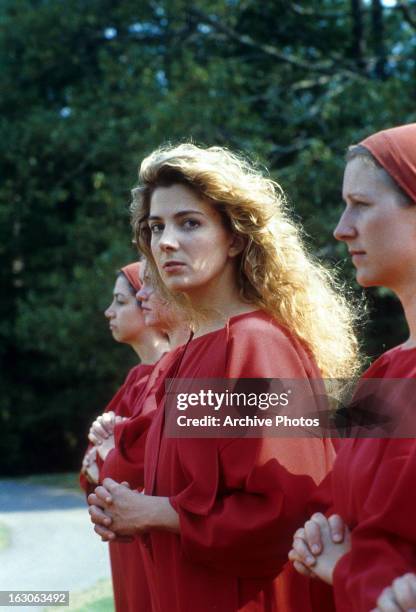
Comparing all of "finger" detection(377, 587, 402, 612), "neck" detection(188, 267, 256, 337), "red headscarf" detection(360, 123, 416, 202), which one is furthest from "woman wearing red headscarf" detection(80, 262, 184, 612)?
"red headscarf" detection(360, 123, 416, 202)

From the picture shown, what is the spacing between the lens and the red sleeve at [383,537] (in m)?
1.88

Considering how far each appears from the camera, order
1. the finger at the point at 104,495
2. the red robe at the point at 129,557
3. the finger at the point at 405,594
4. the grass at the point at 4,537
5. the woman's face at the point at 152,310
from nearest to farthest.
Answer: the finger at the point at 405,594 → the finger at the point at 104,495 → the red robe at the point at 129,557 → the woman's face at the point at 152,310 → the grass at the point at 4,537

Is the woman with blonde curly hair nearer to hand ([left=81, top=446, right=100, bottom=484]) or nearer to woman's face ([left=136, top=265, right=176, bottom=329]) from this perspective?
woman's face ([left=136, top=265, right=176, bottom=329])

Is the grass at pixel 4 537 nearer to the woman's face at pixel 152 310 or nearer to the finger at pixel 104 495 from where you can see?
the woman's face at pixel 152 310

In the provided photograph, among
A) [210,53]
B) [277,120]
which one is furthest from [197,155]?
[210,53]

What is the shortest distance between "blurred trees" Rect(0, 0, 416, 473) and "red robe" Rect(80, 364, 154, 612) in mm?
7192

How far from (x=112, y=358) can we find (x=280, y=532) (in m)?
13.0

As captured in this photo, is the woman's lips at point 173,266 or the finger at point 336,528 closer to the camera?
the finger at point 336,528

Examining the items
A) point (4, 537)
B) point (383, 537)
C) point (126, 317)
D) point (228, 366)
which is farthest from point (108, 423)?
point (4, 537)

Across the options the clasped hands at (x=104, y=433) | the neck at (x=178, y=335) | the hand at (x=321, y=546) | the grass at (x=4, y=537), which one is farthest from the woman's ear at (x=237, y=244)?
the grass at (x=4, y=537)

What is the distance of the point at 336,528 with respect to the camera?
6.86 feet

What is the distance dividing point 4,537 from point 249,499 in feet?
24.0

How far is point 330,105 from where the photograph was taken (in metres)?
13.1

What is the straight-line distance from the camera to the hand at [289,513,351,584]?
207 cm
